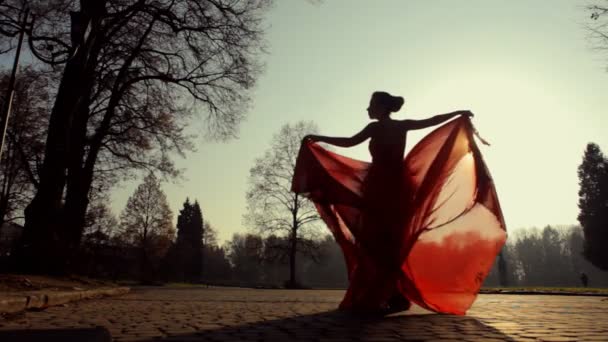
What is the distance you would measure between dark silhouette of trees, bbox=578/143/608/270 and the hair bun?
49325mm

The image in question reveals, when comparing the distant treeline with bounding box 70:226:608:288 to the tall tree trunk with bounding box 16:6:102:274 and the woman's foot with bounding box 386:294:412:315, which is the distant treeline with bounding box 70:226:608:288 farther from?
the woman's foot with bounding box 386:294:412:315

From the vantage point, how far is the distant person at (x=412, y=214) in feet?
17.7

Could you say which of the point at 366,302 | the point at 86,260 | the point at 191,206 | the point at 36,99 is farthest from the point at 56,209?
the point at 191,206

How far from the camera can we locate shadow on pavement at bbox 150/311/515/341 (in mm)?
3559

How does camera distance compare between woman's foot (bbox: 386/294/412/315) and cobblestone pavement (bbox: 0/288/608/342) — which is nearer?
cobblestone pavement (bbox: 0/288/608/342)

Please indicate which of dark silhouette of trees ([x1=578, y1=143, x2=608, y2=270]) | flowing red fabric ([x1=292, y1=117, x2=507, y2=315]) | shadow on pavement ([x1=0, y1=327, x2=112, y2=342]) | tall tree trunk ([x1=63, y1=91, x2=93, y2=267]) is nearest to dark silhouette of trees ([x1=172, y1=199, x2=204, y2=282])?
dark silhouette of trees ([x1=578, y1=143, x2=608, y2=270])

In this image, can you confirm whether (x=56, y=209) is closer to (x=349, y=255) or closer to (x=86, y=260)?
(x=86, y=260)

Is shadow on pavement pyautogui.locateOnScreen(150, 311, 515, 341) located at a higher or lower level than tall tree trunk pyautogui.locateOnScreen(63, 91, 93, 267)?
lower

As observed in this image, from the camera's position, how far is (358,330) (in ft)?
12.9

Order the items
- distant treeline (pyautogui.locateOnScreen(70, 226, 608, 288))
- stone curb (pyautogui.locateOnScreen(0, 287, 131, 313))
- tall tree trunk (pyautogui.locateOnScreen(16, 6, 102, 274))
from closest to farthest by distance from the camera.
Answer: stone curb (pyautogui.locateOnScreen(0, 287, 131, 313)) → tall tree trunk (pyautogui.locateOnScreen(16, 6, 102, 274)) → distant treeline (pyautogui.locateOnScreen(70, 226, 608, 288))

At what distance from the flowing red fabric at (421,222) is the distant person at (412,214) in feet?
0.04

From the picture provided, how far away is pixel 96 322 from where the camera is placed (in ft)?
15.9

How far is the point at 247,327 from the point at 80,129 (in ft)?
46.7

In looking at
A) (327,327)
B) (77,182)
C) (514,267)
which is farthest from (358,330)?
(514,267)
